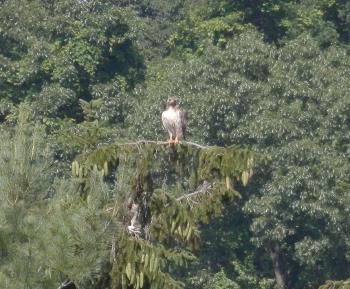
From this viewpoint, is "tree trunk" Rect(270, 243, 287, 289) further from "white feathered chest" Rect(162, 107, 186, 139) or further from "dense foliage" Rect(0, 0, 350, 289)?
"white feathered chest" Rect(162, 107, 186, 139)

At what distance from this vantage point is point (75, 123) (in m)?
32.9

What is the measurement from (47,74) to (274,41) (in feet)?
23.5

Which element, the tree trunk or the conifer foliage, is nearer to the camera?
the conifer foliage

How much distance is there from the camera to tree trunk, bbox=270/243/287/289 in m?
32.2

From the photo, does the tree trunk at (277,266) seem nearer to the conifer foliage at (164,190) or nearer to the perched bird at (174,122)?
the perched bird at (174,122)

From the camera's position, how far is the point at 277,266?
106ft

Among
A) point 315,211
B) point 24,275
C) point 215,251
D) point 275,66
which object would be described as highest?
point 24,275

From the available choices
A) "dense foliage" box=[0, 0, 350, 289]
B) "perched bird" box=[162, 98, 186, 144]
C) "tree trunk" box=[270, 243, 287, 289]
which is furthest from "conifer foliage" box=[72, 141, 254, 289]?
"tree trunk" box=[270, 243, 287, 289]

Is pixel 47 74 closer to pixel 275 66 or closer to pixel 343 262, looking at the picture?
pixel 275 66

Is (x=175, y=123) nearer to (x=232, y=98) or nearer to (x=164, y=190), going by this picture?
(x=164, y=190)

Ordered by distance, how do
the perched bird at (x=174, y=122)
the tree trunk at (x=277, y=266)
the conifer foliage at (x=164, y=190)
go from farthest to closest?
the tree trunk at (x=277, y=266), the perched bird at (x=174, y=122), the conifer foliage at (x=164, y=190)

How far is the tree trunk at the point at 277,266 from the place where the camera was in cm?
3225

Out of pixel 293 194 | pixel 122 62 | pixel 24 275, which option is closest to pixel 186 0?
pixel 122 62

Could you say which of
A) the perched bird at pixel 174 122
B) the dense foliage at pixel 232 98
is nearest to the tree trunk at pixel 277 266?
the dense foliage at pixel 232 98
